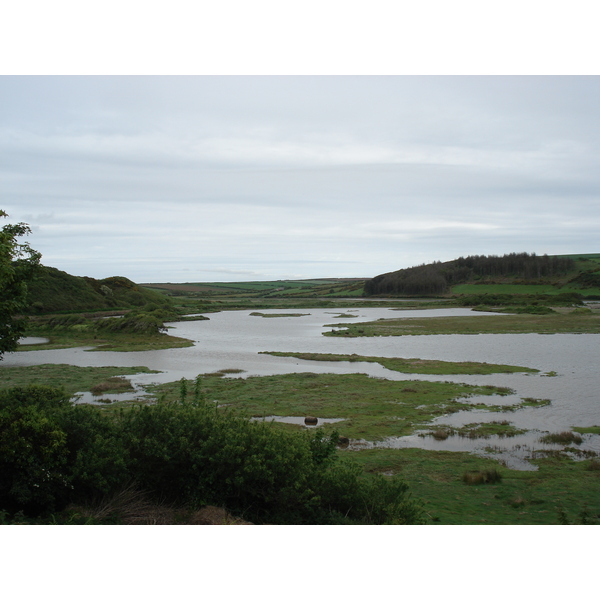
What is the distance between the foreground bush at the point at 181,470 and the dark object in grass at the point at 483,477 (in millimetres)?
4467

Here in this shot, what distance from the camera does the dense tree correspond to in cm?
1126

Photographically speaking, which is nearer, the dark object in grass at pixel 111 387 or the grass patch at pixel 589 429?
the grass patch at pixel 589 429

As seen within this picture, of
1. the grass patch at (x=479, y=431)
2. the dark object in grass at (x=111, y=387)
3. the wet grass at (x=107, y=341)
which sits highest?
the wet grass at (x=107, y=341)

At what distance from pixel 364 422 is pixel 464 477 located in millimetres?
6886

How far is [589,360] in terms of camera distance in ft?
114

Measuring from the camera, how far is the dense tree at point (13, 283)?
11258 millimetres

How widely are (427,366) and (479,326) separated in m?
32.2

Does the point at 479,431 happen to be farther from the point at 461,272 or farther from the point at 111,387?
the point at 461,272

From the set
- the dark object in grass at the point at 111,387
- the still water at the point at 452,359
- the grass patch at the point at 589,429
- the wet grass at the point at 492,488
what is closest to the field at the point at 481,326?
the still water at the point at 452,359

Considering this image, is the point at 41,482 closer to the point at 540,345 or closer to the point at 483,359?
the point at 483,359

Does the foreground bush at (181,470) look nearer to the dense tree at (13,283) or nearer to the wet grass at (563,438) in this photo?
the dense tree at (13,283)

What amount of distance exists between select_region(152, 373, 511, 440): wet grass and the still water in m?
1.25

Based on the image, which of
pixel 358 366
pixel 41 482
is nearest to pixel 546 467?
pixel 41 482

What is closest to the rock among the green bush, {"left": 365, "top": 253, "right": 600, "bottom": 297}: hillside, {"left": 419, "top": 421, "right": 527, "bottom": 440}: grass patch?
the green bush
